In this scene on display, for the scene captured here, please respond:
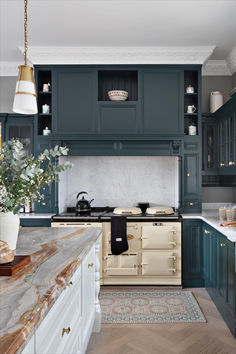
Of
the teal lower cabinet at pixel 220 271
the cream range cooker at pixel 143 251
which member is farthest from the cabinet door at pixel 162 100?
the teal lower cabinet at pixel 220 271

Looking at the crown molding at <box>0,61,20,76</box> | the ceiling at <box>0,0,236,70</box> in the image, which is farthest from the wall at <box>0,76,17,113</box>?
the ceiling at <box>0,0,236,70</box>

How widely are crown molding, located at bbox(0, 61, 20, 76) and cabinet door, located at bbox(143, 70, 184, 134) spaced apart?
6.69 ft

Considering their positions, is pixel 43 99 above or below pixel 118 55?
below

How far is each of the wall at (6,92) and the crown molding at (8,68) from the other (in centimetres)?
6

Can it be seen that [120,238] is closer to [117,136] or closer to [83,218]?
[83,218]

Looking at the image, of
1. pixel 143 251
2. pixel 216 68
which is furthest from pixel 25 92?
pixel 216 68

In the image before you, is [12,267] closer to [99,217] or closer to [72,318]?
[72,318]

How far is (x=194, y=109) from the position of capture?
439 cm

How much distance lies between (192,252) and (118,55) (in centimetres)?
A: 280

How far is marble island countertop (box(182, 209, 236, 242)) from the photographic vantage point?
2.80 metres

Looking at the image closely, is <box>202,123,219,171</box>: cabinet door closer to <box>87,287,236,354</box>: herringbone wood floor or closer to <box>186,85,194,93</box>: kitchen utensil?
<box>186,85,194,93</box>: kitchen utensil

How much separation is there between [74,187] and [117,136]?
108 centimetres

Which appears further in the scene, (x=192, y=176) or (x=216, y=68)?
(x=216, y=68)

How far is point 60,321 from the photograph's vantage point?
1558 mm
